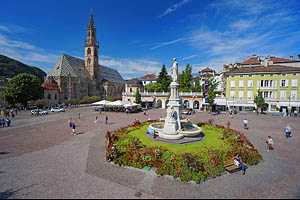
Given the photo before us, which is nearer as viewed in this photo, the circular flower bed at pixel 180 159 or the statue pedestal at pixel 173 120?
the circular flower bed at pixel 180 159

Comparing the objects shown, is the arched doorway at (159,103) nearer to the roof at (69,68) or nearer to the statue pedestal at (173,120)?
the statue pedestal at (173,120)

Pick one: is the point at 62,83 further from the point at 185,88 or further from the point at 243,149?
the point at 243,149

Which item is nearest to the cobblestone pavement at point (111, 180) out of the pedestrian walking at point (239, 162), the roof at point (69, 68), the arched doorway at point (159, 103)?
the pedestrian walking at point (239, 162)

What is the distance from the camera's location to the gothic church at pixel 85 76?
51625 millimetres

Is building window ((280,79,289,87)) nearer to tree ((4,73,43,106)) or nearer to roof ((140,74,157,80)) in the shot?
roof ((140,74,157,80))

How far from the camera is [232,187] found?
5.80 m

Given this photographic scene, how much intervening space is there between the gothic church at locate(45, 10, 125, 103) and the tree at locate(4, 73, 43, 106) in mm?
12997

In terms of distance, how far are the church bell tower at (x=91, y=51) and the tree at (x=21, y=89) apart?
29180 mm

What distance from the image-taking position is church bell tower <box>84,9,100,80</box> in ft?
206

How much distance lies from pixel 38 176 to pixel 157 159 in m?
5.75

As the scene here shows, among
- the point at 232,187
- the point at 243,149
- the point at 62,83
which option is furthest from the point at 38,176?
the point at 62,83

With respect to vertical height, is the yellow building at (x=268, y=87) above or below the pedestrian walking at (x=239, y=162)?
above

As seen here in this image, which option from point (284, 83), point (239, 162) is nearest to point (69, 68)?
point (239, 162)

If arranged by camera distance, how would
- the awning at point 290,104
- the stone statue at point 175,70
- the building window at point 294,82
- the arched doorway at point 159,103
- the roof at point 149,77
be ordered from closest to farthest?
the stone statue at point 175,70 → the awning at point 290,104 → the building window at point 294,82 → the arched doorway at point 159,103 → the roof at point 149,77
